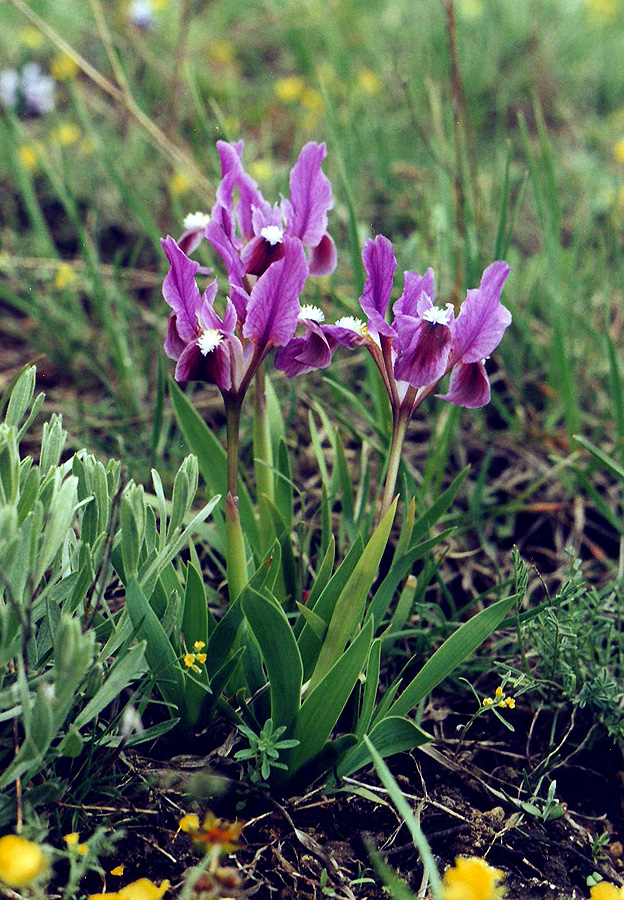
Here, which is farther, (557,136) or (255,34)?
(255,34)

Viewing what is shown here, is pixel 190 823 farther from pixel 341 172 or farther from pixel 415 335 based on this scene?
pixel 341 172

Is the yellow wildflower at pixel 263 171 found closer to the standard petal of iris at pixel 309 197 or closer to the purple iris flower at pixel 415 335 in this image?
the standard petal of iris at pixel 309 197

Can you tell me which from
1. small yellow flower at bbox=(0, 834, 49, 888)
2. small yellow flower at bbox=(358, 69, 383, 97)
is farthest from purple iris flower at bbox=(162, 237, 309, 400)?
small yellow flower at bbox=(358, 69, 383, 97)

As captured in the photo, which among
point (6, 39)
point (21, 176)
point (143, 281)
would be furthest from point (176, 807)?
point (6, 39)

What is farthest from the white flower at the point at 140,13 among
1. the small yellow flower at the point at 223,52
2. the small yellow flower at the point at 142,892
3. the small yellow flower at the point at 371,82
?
the small yellow flower at the point at 142,892

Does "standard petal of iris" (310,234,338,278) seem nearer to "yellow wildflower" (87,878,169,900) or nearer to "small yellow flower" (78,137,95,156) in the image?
"yellow wildflower" (87,878,169,900)

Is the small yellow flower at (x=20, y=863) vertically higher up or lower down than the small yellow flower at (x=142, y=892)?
higher up

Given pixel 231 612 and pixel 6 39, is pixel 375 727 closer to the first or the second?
pixel 231 612
